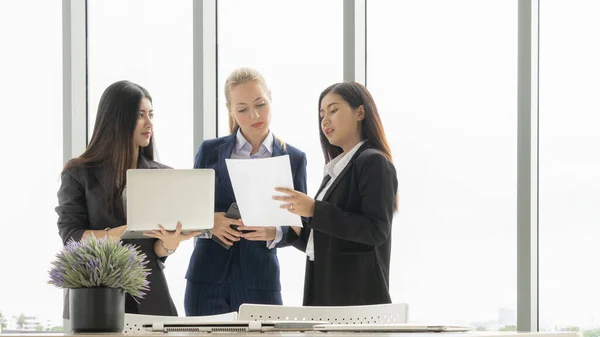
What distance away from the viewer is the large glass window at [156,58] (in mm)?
4168

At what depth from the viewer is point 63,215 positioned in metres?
3.08

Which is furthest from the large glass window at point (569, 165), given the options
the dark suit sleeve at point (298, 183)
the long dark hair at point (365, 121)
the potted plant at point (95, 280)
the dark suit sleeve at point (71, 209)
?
the potted plant at point (95, 280)

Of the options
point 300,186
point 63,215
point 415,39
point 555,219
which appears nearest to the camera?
point 63,215

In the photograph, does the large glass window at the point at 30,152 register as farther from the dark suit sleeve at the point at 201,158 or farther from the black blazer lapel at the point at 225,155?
the black blazer lapel at the point at 225,155

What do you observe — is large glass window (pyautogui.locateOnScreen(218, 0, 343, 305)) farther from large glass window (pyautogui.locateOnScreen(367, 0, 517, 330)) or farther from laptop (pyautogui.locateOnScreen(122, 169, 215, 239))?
laptop (pyautogui.locateOnScreen(122, 169, 215, 239))

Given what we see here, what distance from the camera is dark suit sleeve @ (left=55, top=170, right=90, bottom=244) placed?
3053 mm

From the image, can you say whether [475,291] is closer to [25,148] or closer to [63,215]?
[63,215]

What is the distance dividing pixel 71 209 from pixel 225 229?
581 millimetres

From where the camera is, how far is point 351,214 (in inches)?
118

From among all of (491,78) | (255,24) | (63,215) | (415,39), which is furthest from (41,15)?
(491,78)

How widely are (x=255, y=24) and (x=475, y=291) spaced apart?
5.42 ft

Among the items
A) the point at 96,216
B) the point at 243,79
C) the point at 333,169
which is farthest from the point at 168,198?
the point at 243,79

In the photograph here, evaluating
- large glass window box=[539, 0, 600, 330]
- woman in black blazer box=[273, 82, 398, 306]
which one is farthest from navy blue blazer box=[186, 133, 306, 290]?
large glass window box=[539, 0, 600, 330]

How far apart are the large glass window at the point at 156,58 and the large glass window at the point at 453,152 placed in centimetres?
98
